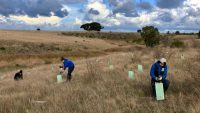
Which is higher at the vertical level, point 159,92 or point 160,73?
point 160,73

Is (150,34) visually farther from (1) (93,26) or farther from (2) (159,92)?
(1) (93,26)

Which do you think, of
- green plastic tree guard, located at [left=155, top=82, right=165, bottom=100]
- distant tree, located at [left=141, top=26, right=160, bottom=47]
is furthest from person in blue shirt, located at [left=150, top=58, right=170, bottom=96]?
distant tree, located at [left=141, top=26, right=160, bottom=47]

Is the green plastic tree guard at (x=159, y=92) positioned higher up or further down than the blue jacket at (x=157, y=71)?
further down

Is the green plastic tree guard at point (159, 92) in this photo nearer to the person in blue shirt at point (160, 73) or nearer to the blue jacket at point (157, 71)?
the person in blue shirt at point (160, 73)

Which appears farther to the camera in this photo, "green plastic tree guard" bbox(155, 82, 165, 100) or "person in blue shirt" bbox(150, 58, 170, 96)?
"person in blue shirt" bbox(150, 58, 170, 96)

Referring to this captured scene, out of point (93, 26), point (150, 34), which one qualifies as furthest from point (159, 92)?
point (93, 26)

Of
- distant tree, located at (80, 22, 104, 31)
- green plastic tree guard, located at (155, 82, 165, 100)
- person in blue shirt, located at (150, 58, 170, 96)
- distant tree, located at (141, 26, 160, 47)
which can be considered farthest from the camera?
distant tree, located at (80, 22, 104, 31)

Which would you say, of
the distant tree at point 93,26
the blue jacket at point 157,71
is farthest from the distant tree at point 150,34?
the distant tree at point 93,26

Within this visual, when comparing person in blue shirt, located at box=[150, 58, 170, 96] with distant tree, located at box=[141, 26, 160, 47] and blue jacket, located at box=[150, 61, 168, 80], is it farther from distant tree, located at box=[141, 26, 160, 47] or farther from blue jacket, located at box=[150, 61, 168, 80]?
distant tree, located at box=[141, 26, 160, 47]

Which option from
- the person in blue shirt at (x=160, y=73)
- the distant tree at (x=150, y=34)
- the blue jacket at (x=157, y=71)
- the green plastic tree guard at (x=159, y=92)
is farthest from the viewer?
the distant tree at (x=150, y=34)

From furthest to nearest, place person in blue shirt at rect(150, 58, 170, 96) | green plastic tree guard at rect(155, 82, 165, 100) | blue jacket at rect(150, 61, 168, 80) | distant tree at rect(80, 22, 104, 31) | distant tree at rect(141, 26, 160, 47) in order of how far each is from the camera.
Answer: distant tree at rect(80, 22, 104, 31) < distant tree at rect(141, 26, 160, 47) < blue jacket at rect(150, 61, 168, 80) < person in blue shirt at rect(150, 58, 170, 96) < green plastic tree guard at rect(155, 82, 165, 100)

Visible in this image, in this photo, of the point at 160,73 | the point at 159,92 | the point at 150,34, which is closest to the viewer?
the point at 159,92

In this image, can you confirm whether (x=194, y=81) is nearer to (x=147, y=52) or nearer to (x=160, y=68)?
(x=160, y=68)

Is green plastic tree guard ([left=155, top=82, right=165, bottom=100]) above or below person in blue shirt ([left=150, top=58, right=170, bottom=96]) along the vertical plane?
below
